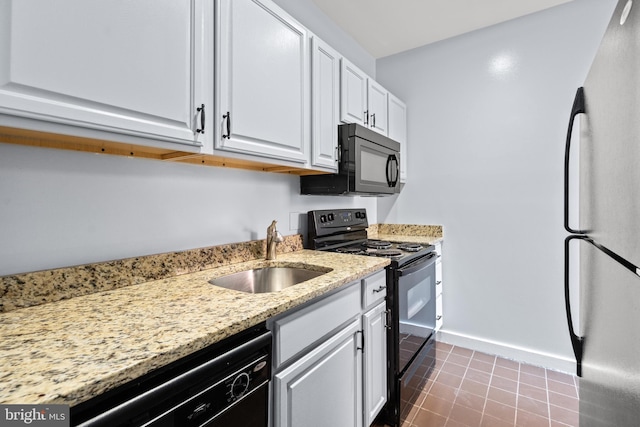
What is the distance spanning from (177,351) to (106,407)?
0.47 feet

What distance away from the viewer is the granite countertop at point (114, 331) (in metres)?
0.53

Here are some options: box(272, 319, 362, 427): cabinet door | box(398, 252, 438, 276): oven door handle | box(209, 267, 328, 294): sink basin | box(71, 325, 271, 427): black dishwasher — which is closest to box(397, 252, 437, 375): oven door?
box(398, 252, 438, 276): oven door handle

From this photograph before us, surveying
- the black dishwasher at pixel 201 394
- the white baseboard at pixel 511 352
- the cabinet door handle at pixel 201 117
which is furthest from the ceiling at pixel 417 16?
the white baseboard at pixel 511 352

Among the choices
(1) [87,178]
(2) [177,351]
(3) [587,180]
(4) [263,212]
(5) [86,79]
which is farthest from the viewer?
(4) [263,212]

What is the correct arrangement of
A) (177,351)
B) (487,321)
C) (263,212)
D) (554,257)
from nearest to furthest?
(177,351) → (263,212) → (554,257) → (487,321)

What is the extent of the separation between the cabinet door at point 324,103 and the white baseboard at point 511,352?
76.2 inches

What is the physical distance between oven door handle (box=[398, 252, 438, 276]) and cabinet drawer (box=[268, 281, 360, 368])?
425 millimetres

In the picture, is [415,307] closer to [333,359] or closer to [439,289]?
[439,289]

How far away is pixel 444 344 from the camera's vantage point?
270cm

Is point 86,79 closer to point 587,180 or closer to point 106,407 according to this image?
point 106,407

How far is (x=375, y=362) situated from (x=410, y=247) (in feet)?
2.97

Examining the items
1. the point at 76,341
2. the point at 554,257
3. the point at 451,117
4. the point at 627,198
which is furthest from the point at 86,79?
the point at 554,257

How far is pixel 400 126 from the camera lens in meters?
2.82

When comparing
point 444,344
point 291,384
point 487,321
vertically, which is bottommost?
point 444,344
